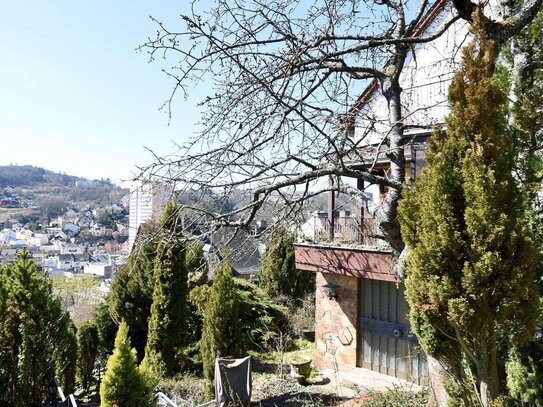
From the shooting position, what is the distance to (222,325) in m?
9.48

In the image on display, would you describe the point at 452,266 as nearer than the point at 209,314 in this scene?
Yes

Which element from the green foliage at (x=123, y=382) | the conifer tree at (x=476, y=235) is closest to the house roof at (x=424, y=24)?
the conifer tree at (x=476, y=235)

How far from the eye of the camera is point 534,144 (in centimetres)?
485

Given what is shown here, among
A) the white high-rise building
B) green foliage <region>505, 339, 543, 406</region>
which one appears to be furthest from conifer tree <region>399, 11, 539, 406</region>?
the white high-rise building

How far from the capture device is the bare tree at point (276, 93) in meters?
4.32

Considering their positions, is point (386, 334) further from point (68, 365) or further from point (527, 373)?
point (68, 365)

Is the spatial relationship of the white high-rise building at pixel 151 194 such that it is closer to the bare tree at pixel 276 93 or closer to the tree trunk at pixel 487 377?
the bare tree at pixel 276 93

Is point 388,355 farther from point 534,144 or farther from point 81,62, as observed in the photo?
point 81,62

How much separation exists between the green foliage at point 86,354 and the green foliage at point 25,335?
3.55 meters

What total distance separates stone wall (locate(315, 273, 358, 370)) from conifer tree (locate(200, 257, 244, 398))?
7.27 ft

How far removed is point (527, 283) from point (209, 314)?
738cm

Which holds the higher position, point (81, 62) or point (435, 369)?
point (81, 62)

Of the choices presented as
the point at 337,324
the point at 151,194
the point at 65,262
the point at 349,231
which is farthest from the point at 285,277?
the point at 65,262

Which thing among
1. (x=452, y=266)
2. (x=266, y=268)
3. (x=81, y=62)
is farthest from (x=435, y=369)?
(x=266, y=268)
